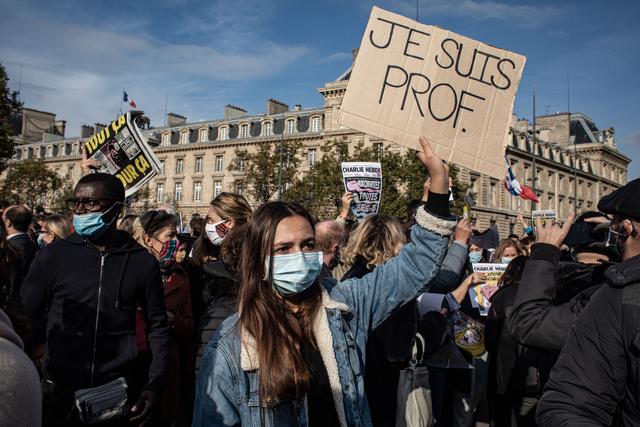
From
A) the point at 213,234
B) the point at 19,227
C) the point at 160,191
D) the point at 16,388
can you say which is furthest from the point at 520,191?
the point at 160,191

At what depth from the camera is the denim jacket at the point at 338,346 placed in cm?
204

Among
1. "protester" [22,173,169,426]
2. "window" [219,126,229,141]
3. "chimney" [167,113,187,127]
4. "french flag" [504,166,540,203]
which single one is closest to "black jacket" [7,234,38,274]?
"protester" [22,173,169,426]

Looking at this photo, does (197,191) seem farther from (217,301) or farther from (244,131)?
(217,301)

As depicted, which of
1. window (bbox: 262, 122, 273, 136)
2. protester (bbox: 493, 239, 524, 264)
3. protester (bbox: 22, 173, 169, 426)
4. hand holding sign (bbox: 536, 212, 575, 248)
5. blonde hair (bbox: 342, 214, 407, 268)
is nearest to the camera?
hand holding sign (bbox: 536, 212, 575, 248)

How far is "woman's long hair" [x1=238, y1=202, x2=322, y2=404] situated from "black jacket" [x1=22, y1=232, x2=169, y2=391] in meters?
1.14

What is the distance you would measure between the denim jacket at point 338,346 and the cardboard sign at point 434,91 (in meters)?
1.03

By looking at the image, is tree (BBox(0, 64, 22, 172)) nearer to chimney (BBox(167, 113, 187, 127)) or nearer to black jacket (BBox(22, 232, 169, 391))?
black jacket (BBox(22, 232, 169, 391))

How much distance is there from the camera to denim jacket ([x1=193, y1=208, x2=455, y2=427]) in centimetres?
204

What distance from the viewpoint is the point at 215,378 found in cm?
205

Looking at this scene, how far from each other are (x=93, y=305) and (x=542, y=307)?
2268mm

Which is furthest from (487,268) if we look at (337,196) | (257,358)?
(337,196)

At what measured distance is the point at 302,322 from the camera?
7.36 ft

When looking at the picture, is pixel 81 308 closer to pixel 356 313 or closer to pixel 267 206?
pixel 267 206

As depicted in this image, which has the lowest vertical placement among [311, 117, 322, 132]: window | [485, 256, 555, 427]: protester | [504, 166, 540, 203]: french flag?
[485, 256, 555, 427]: protester
